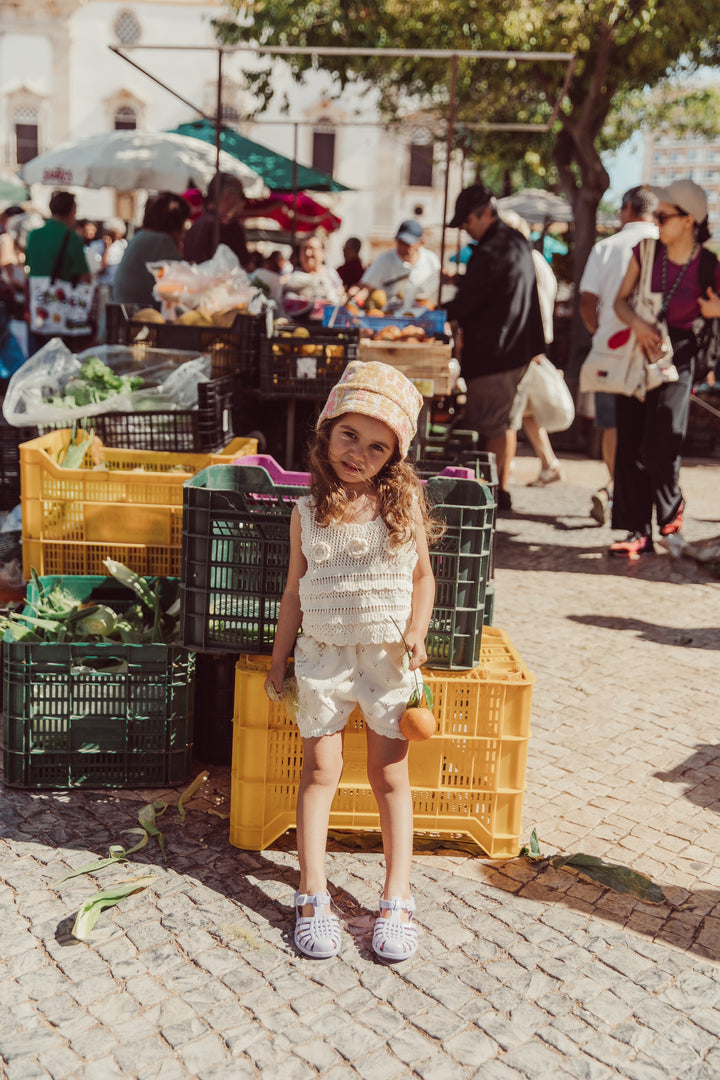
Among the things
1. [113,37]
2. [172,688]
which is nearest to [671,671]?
[172,688]

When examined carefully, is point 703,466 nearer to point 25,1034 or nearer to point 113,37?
point 25,1034

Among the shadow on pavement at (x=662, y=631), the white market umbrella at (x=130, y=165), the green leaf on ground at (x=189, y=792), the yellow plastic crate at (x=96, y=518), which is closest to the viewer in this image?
the green leaf on ground at (x=189, y=792)

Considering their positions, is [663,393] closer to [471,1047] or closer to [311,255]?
[311,255]

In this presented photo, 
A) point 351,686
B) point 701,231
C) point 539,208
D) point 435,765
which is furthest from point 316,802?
point 539,208

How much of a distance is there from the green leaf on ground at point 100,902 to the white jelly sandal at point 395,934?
69cm

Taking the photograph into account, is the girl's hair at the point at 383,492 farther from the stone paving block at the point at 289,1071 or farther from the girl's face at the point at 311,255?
the girl's face at the point at 311,255

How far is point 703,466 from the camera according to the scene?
1164cm

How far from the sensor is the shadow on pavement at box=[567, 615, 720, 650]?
581 cm

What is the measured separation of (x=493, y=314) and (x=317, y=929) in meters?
5.73

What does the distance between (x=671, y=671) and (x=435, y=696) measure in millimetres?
2261

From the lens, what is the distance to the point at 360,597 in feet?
10.4

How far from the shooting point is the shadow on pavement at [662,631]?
581 cm

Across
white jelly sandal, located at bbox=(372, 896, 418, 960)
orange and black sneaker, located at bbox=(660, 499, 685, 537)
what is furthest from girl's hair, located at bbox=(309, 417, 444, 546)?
orange and black sneaker, located at bbox=(660, 499, 685, 537)

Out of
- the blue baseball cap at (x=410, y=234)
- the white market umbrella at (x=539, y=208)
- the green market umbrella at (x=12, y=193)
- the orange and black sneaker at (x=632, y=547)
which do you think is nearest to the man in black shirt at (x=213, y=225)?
the blue baseball cap at (x=410, y=234)
